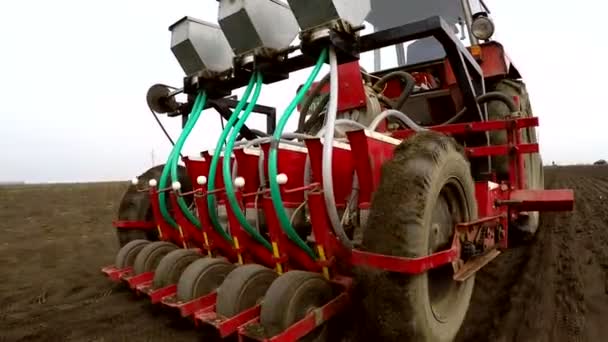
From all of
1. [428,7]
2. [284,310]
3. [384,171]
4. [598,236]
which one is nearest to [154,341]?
[284,310]

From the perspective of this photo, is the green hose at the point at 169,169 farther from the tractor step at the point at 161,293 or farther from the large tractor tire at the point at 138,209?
the tractor step at the point at 161,293

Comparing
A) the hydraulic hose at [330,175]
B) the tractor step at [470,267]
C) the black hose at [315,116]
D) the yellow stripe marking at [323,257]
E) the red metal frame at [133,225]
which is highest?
the black hose at [315,116]

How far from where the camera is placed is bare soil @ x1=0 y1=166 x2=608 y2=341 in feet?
7.94

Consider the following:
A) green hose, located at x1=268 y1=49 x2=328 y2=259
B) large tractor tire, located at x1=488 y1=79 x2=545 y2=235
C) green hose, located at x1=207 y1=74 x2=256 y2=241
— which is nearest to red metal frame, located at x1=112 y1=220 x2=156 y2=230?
green hose, located at x1=207 y1=74 x2=256 y2=241

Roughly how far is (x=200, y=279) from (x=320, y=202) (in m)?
0.78

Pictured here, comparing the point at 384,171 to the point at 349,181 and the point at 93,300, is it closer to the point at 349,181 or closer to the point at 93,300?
the point at 349,181

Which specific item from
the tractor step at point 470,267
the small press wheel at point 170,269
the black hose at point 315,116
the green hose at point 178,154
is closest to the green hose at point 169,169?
the green hose at point 178,154

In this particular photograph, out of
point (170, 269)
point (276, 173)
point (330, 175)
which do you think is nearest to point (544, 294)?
point (330, 175)

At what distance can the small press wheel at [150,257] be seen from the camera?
273 centimetres

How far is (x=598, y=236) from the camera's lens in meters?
5.04

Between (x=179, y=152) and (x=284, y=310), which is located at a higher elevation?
(x=179, y=152)

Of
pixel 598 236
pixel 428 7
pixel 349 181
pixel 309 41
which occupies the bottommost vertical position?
pixel 598 236

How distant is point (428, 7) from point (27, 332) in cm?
487

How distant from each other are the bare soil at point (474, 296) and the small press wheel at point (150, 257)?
25 cm
